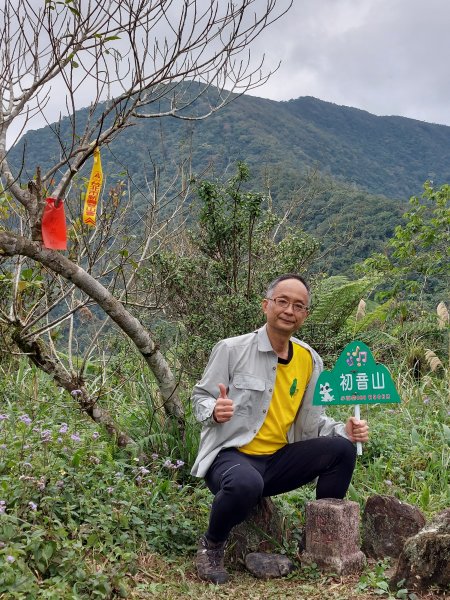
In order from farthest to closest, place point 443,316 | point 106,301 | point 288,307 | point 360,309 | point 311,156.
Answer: point 311,156 < point 360,309 < point 443,316 < point 106,301 < point 288,307

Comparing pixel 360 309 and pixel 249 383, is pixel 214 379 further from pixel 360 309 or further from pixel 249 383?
pixel 360 309

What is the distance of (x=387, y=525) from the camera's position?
11.0 ft

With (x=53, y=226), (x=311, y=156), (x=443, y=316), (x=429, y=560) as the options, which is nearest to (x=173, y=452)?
(x=53, y=226)

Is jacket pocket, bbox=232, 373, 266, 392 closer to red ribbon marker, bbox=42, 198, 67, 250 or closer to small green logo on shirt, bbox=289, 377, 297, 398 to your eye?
small green logo on shirt, bbox=289, 377, 297, 398

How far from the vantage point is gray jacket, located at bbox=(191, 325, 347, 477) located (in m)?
3.26

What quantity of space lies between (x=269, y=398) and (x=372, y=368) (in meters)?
0.52

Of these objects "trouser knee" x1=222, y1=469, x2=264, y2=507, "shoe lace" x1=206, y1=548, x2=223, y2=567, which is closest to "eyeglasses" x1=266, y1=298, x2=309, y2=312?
"trouser knee" x1=222, y1=469, x2=264, y2=507

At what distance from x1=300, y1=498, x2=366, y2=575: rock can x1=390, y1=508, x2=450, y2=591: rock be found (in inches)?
12.8

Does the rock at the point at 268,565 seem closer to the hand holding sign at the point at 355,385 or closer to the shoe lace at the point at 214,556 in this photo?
the shoe lace at the point at 214,556

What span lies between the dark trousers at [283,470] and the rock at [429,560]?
52 centimetres

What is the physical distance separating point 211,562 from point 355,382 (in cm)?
106

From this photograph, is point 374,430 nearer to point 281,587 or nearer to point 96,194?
point 281,587

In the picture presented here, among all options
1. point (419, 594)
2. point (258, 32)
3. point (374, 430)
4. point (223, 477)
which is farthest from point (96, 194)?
point (374, 430)

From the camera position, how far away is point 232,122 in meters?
30.5
